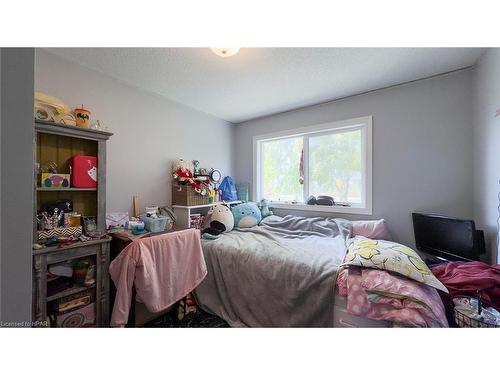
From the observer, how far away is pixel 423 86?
1849 millimetres

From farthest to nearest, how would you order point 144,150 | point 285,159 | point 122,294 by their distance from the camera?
point 285,159, point 144,150, point 122,294

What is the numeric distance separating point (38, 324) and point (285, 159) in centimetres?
280

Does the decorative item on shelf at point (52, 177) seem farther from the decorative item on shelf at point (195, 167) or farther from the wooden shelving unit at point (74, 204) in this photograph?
the decorative item on shelf at point (195, 167)

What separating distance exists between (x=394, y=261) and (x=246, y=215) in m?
1.62

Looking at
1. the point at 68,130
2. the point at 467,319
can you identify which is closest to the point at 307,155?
the point at 467,319

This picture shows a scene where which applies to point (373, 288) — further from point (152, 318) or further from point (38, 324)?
point (38, 324)

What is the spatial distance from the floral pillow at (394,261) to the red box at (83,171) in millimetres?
1949

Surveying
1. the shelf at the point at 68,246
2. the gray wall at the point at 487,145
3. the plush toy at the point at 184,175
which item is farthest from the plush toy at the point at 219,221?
the gray wall at the point at 487,145

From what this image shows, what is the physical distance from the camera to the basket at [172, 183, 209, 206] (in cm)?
217

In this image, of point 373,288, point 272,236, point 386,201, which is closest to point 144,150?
point 272,236

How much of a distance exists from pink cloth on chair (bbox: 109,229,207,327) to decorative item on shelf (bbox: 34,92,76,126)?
975mm

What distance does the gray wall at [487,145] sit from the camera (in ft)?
4.38

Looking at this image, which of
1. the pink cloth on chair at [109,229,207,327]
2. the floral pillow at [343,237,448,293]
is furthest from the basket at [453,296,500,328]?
the pink cloth on chair at [109,229,207,327]
